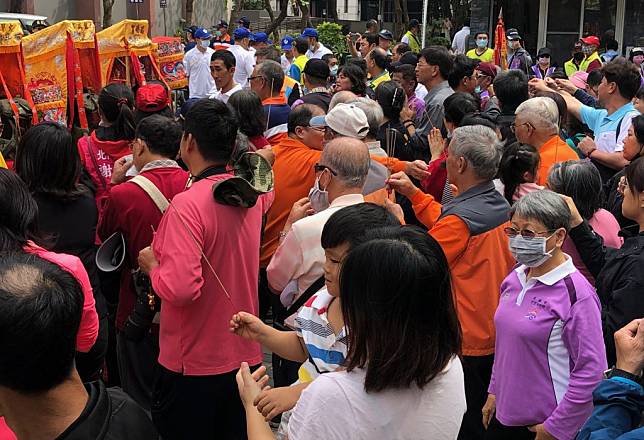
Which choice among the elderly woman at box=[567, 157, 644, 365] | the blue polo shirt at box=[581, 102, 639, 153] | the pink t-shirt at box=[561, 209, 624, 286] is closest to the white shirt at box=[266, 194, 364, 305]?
the elderly woman at box=[567, 157, 644, 365]

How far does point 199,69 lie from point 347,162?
9.60m

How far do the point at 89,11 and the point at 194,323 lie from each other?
68.1 feet

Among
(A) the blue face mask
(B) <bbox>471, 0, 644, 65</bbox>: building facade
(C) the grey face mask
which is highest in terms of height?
(B) <bbox>471, 0, 644, 65</bbox>: building facade

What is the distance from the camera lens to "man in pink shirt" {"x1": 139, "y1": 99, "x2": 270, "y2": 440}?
3.50 metres

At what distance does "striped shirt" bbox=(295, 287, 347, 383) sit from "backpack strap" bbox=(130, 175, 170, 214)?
165cm

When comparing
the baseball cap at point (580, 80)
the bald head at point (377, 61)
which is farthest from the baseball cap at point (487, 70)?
the bald head at point (377, 61)

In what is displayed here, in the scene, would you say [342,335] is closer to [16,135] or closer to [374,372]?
[374,372]

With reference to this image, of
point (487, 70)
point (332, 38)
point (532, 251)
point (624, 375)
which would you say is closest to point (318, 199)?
point (532, 251)

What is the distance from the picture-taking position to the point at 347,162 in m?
3.75

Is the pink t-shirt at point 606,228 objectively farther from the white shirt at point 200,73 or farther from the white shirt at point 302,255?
the white shirt at point 200,73

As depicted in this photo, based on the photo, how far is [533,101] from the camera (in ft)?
17.7

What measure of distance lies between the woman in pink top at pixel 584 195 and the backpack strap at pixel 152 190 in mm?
2008

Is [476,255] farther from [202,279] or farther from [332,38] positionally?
[332,38]

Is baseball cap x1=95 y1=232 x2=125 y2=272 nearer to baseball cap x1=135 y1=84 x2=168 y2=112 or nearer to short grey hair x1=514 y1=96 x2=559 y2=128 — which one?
baseball cap x1=135 y1=84 x2=168 y2=112
